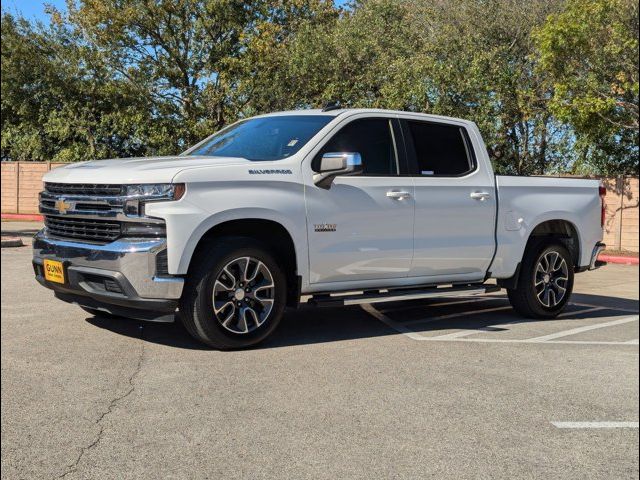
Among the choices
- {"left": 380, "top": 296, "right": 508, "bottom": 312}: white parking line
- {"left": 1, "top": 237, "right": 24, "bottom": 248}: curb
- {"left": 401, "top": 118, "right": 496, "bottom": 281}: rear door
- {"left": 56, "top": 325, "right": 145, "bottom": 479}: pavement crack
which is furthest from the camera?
{"left": 1, "top": 237, "right": 24, "bottom": 248}: curb

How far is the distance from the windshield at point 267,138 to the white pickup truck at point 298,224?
0.07 feet

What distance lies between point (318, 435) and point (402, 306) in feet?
14.9

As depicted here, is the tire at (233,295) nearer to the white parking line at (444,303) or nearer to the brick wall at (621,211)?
the white parking line at (444,303)

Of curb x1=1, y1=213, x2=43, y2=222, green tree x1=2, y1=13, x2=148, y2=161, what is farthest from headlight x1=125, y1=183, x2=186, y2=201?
curb x1=1, y1=213, x2=43, y2=222

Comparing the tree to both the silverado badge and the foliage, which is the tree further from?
the silverado badge

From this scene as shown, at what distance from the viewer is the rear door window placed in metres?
6.62

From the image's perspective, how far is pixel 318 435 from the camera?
3.66m

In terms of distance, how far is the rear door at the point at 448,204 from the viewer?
6418 mm

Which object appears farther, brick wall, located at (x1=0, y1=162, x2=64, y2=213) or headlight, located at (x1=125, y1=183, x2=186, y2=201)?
brick wall, located at (x1=0, y1=162, x2=64, y2=213)

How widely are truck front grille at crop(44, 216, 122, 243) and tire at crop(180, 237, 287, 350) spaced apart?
0.65m

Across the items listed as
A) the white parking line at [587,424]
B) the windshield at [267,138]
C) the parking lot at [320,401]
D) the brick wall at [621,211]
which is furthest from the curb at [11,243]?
the brick wall at [621,211]

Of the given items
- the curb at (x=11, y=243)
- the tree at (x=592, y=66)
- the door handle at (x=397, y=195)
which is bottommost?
the curb at (x=11, y=243)

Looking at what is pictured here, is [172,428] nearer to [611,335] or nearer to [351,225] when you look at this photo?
[351,225]

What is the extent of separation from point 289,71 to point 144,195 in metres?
16.6
